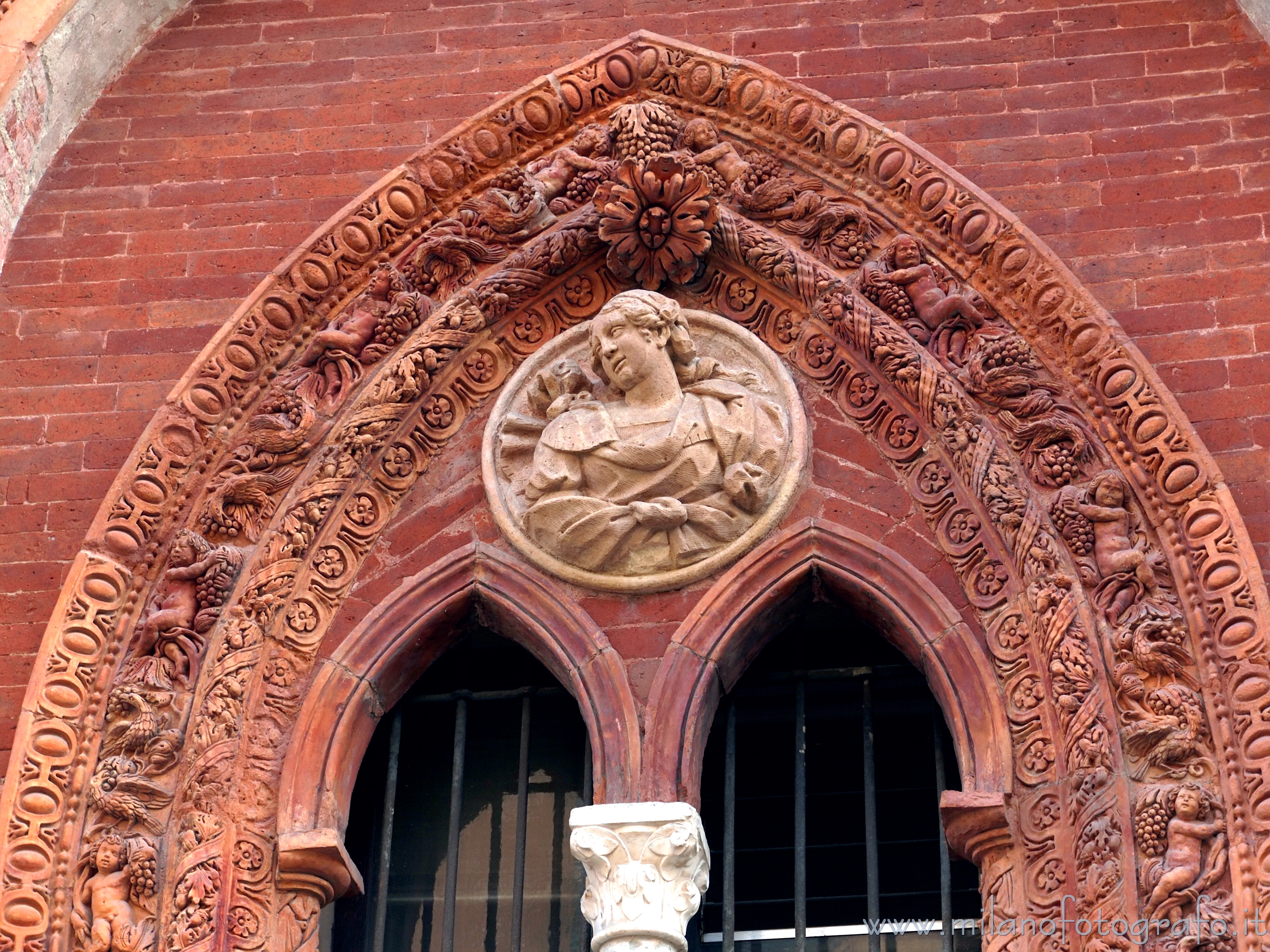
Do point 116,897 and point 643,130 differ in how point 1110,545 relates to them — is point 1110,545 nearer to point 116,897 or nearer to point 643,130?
point 643,130

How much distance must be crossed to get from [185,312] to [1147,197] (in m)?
4.00

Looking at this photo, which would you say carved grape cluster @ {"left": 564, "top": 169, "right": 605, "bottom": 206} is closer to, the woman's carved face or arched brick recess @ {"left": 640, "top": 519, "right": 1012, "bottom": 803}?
the woman's carved face

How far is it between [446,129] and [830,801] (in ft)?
11.2

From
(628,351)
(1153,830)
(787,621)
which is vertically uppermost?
(628,351)

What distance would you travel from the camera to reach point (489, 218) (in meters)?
11.2

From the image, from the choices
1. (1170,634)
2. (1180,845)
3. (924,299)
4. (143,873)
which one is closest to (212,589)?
(143,873)

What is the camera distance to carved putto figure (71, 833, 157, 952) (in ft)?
31.4

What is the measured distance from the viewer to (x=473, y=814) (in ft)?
34.1

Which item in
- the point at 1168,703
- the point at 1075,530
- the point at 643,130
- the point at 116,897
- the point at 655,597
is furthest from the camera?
the point at 643,130

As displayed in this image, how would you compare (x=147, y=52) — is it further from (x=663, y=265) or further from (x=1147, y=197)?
(x=1147, y=197)

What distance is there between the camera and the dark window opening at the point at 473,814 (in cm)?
1015

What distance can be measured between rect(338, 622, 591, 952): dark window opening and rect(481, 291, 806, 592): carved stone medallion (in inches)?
24.0

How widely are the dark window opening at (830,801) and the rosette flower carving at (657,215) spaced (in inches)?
63.5

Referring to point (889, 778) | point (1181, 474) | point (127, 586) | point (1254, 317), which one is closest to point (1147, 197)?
point (1254, 317)
